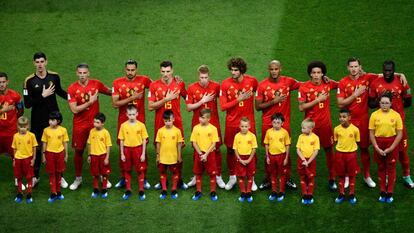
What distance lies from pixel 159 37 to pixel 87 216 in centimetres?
651

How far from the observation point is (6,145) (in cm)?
1377

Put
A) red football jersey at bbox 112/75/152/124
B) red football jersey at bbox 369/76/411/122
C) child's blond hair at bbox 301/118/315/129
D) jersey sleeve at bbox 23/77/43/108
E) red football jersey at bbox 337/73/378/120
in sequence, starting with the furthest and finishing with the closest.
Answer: jersey sleeve at bbox 23/77/43/108 → red football jersey at bbox 112/75/152/124 → red football jersey at bbox 337/73/378/120 → red football jersey at bbox 369/76/411/122 → child's blond hair at bbox 301/118/315/129

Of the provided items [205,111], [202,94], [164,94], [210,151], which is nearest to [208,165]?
[210,151]

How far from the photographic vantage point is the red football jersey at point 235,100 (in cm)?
1332

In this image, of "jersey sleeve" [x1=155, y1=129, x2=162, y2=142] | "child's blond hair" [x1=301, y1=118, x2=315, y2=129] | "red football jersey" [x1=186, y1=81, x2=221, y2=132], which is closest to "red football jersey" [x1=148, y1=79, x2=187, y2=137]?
"red football jersey" [x1=186, y1=81, x2=221, y2=132]

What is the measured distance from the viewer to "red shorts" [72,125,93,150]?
13.6 meters

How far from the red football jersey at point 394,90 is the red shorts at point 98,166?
419 centimetres

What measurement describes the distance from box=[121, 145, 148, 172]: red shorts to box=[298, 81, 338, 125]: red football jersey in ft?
8.44

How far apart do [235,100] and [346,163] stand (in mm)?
1900

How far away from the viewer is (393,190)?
13.3 meters

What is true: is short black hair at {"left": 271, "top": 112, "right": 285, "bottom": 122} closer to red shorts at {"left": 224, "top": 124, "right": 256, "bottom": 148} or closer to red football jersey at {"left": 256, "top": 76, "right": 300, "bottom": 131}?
red football jersey at {"left": 256, "top": 76, "right": 300, "bottom": 131}

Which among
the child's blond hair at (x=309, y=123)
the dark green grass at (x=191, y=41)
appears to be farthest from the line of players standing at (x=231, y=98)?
the dark green grass at (x=191, y=41)

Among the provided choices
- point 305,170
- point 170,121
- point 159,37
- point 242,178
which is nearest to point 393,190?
point 305,170

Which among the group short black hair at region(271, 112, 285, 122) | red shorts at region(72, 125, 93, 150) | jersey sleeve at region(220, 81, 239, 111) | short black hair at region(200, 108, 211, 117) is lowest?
red shorts at region(72, 125, 93, 150)
